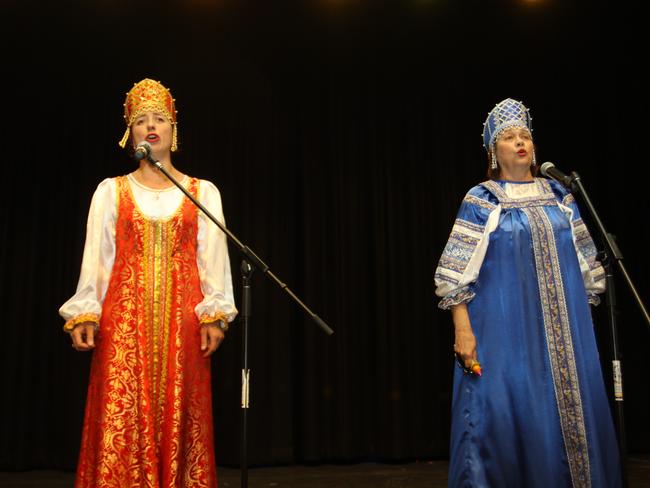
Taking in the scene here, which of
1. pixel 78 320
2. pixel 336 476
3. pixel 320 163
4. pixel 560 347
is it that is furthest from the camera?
pixel 320 163

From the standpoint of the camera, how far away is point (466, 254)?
258 centimetres

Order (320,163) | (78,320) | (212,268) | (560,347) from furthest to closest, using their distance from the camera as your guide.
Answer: (320,163)
(212,268)
(560,347)
(78,320)

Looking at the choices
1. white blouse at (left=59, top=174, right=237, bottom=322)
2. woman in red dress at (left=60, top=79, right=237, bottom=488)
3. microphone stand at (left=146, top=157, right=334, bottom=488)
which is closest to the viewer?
microphone stand at (left=146, top=157, right=334, bottom=488)

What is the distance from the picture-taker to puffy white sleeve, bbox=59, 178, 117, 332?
237 cm

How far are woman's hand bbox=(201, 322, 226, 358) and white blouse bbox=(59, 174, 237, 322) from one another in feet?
0.15

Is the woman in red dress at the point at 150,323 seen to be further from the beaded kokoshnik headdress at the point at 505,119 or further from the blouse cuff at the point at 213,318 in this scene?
the beaded kokoshnik headdress at the point at 505,119

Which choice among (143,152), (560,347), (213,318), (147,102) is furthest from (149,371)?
(560,347)

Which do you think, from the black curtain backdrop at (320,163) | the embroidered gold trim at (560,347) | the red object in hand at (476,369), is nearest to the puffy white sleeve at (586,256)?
the embroidered gold trim at (560,347)

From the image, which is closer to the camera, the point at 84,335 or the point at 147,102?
the point at 84,335

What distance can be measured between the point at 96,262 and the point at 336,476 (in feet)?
8.56

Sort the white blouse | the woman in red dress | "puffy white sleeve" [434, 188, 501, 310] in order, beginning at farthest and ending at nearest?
"puffy white sleeve" [434, 188, 501, 310] < the white blouse < the woman in red dress

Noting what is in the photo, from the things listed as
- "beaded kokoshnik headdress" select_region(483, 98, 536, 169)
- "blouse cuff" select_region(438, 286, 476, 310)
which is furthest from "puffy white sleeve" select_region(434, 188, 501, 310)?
"beaded kokoshnik headdress" select_region(483, 98, 536, 169)

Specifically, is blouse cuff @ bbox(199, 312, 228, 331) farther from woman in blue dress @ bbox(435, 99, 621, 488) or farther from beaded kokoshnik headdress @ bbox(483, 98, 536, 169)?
beaded kokoshnik headdress @ bbox(483, 98, 536, 169)

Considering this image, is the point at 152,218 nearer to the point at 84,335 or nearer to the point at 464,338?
the point at 84,335
